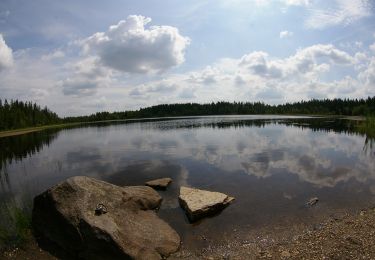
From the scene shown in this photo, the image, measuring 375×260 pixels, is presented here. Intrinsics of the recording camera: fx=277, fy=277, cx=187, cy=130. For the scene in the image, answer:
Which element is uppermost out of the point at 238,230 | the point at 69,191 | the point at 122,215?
the point at 69,191

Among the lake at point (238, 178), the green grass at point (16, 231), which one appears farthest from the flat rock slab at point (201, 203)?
the green grass at point (16, 231)

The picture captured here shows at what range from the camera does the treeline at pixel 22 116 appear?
110 meters

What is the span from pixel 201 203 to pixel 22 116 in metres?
132

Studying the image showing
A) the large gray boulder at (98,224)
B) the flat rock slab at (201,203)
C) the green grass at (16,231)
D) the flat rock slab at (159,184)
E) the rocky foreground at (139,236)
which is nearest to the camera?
the rocky foreground at (139,236)

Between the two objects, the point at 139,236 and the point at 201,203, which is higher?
the point at 201,203

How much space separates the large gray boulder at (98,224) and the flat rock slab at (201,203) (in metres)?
1.99

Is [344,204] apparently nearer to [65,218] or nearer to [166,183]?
[166,183]

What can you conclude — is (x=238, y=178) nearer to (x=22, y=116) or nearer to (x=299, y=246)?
(x=299, y=246)

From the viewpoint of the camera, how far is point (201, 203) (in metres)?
17.0

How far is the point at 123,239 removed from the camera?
39.5ft

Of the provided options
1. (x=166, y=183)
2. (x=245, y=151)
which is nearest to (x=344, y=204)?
(x=166, y=183)

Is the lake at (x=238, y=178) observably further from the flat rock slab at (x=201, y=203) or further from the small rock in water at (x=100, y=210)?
the small rock in water at (x=100, y=210)

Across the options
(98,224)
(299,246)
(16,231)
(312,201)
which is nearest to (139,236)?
(98,224)

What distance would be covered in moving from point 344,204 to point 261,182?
6.69m
